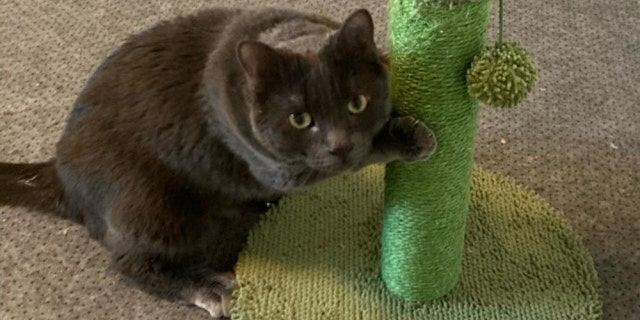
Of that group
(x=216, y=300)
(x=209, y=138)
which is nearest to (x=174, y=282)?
(x=216, y=300)

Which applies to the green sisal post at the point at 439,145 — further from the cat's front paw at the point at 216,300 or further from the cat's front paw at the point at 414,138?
the cat's front paw at the point at 216,300

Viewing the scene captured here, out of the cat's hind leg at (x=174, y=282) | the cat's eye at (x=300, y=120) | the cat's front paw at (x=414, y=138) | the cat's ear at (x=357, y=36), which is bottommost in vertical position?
the cat's hind leg at (x=174, y=282)

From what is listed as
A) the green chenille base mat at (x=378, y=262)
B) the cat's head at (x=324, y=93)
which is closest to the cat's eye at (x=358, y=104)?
the cat's head at (x=324, y=93)

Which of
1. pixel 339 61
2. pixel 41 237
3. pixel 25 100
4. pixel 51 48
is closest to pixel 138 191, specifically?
pixel 41 237

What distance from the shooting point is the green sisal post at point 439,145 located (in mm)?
1046

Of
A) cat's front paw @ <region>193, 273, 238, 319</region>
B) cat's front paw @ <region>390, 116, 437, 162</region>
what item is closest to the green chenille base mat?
cat's front paw @ <region>193, 273, 238, 319</region>

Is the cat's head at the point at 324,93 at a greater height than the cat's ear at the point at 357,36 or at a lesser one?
lesser

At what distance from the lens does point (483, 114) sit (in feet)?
5.38

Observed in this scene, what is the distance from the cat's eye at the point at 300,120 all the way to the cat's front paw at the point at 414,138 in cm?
13

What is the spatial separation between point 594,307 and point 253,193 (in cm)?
57

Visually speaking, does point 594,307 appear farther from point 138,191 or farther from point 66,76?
point 66,76

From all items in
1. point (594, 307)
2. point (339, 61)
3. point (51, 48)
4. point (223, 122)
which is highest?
point (339, 61)

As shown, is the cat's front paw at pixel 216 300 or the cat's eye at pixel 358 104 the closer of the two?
the cat's eye at pixel 358 104

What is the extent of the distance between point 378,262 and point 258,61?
1.62 feet
